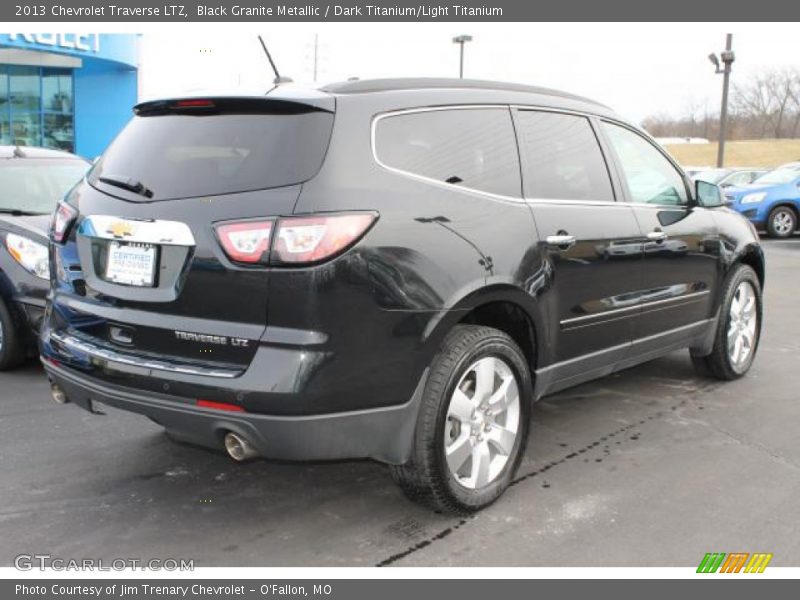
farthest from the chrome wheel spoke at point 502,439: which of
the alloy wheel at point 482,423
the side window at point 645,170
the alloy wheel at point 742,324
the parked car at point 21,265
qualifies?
the parked car at point 21,265

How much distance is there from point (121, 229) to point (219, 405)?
0.85 m

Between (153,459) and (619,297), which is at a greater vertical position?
(619,297)

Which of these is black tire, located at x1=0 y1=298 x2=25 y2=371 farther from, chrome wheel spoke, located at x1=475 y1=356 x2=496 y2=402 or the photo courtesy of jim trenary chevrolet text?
chrome wheel spoke, located at x1=475 y1=356 x2=496 y2=402

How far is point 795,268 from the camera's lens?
39.0 feet

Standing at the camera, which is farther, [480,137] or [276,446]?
[480,137]

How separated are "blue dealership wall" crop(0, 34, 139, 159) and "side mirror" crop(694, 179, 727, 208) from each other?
22.1 metres

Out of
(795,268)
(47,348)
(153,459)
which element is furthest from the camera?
(795,268)

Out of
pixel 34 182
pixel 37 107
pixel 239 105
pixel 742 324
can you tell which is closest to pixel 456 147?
pixel 239 105

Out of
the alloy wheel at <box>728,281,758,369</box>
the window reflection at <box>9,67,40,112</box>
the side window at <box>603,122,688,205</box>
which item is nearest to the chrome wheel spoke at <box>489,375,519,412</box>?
the side window at <box>603,122,688,205</box>

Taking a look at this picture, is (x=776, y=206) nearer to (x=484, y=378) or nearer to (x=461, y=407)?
(x=484, y=378)

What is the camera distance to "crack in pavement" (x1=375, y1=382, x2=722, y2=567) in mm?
3068

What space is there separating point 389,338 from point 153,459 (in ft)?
5.90

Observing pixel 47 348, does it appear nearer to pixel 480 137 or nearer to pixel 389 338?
pixel 389 338
